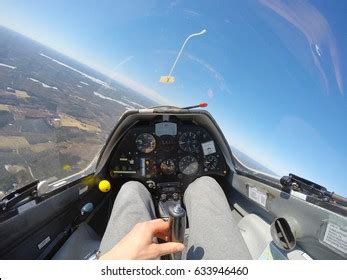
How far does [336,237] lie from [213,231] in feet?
1.88

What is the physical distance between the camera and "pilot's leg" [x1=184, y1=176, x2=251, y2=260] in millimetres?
1163

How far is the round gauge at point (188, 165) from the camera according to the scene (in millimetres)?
2568

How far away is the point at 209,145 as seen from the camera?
2588mm

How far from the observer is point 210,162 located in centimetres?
257

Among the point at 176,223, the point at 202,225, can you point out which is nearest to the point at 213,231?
the point at 202,225

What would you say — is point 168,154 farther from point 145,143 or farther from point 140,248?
point 140,248

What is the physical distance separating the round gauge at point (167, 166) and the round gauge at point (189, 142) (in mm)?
203

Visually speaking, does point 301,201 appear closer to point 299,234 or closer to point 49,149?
point 299,234

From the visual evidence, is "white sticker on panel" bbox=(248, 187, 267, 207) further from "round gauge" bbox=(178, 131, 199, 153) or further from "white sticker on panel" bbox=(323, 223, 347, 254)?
"round gauge" bbox=(178, 131, 199, 153)

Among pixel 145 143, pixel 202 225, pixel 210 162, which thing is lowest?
pixel 202 225

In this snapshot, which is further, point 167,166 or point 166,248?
point 167,166

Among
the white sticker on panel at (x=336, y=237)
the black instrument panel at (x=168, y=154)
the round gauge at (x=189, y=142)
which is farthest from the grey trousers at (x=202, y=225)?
the round gauge at (x=189, y=142)

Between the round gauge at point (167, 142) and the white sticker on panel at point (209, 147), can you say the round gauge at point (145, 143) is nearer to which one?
the round gauge at point (167, 142)

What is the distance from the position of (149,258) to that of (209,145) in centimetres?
189
